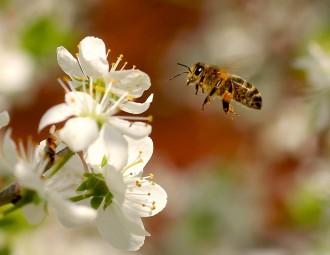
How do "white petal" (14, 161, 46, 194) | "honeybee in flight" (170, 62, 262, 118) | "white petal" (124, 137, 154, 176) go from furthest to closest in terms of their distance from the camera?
"honeybee in flight" (170, 62, 262, 118) → "white petal" (124, 137, 154, 176) → "white petal" (14, 161, 46, 194)

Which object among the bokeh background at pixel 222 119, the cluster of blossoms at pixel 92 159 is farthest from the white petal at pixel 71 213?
the bokeh background at pixel 222 119

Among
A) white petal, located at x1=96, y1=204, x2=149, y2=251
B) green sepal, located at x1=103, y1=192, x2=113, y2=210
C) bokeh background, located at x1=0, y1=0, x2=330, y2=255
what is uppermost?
bokeh background, located at x1=0, y1=0, x2=330, y2=255

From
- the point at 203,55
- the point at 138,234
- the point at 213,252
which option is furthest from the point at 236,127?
the point at 138,234

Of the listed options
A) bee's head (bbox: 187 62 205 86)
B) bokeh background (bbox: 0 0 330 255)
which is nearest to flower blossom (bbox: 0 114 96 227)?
bee's head (bbox: 187 62 205 86)

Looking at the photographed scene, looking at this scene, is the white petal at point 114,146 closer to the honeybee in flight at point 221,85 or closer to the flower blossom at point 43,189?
the flower blossom at point 43,189

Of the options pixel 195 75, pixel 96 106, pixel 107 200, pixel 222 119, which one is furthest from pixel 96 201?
pixel 222 119

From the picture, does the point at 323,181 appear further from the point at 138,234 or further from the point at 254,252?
the point at 138,234

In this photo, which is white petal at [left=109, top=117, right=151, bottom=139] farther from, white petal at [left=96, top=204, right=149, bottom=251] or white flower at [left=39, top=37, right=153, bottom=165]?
white petal at [left=96, top=204, right=149, bottom=251]

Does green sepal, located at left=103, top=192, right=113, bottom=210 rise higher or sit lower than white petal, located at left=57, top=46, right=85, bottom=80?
lower
